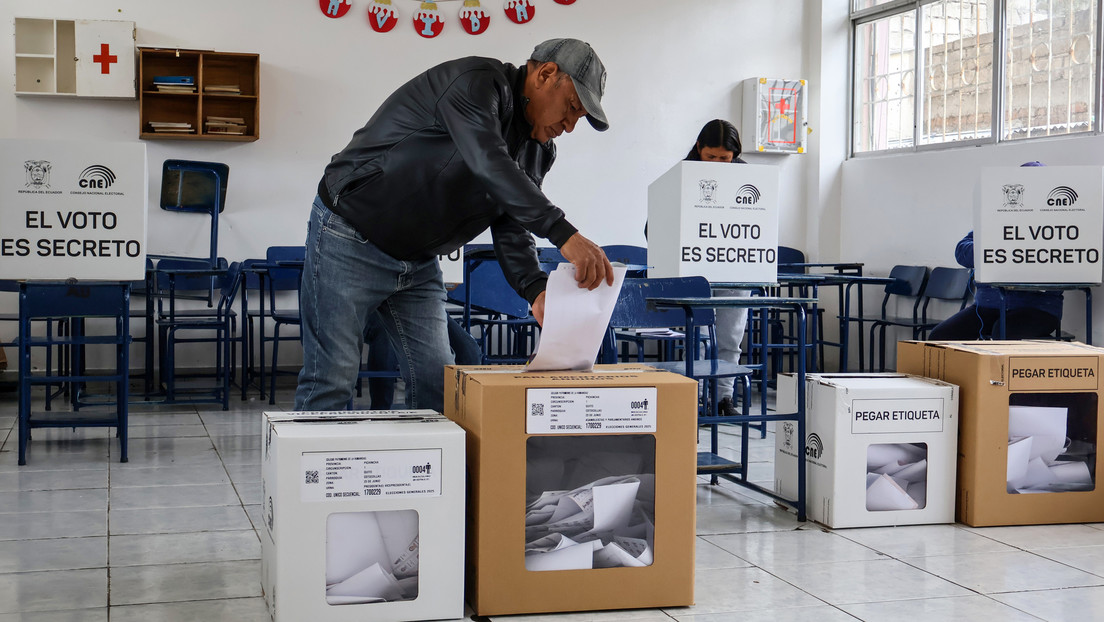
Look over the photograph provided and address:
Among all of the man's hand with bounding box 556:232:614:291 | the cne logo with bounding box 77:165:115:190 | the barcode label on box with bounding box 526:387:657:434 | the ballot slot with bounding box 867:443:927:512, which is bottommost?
the ballot slot with bounding box 867:443:927:512

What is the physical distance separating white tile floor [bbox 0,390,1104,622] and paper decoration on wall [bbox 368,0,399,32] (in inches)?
145

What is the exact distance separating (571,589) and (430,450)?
0.40 meters

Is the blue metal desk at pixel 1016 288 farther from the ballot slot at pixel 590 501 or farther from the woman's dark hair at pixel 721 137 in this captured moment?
the ballot slot at pixel 590 501

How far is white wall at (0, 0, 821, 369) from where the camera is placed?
5.94 meters

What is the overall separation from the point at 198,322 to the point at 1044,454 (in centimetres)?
393

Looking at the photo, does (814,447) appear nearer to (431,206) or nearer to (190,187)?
(431,206)

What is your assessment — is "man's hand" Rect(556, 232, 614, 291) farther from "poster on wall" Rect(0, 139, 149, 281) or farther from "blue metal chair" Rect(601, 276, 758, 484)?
"poster on wall" Rect(0, 139, 149, 281)

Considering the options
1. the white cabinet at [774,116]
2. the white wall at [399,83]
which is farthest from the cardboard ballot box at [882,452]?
the white cabinet at [774,116]

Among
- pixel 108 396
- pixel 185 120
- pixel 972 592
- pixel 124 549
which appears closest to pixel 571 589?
pixel 972 592

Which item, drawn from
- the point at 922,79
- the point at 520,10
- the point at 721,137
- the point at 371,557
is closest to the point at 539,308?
the point at 371,557

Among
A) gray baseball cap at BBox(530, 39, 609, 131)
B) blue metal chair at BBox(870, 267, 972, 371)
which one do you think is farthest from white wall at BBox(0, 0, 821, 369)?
gray baseball cap at BBox(530, 39, 609, 131)

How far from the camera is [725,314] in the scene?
397 cm

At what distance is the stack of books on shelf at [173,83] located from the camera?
19.1 feet

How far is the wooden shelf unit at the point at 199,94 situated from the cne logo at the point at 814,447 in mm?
4209
